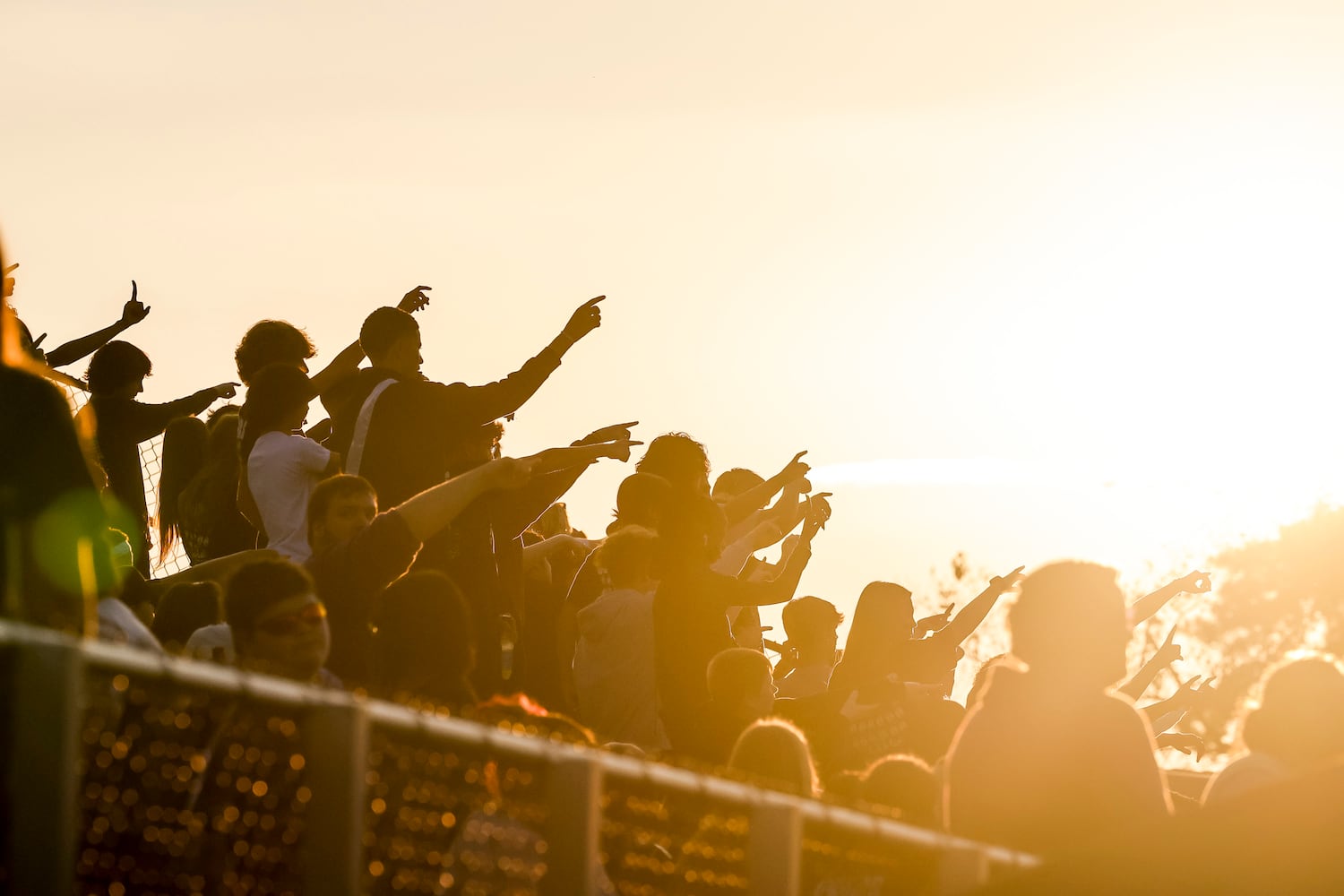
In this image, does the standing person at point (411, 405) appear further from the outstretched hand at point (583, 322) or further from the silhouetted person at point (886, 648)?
the silhouetted person at point (886, 648)

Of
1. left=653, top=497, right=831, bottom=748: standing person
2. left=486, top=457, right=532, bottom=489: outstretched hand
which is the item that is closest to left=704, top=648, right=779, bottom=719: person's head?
left=653, top=497, right=831, bottom=748: standing person

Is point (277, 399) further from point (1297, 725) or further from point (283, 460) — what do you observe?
point (1297, 725)

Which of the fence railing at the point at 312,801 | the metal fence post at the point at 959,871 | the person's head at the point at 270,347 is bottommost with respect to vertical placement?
the metal fence post at the point at 959,871

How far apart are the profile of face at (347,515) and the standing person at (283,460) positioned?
64 cm

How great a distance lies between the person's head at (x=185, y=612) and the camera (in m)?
7.68

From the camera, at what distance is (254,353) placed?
877 cm

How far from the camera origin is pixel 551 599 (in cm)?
1031

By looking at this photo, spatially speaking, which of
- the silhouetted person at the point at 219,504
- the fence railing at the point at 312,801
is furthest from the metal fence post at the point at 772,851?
the silhouetted person at the point at 219,504

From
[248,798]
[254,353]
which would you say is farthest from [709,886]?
[254,353]

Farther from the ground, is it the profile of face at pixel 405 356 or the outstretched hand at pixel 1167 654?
the profile of face at pixel 405 356

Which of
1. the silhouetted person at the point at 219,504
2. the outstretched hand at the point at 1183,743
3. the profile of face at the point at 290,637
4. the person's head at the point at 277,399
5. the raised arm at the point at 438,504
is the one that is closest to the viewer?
the profile of face at the point at 290,637

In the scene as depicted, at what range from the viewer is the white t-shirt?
8102mm

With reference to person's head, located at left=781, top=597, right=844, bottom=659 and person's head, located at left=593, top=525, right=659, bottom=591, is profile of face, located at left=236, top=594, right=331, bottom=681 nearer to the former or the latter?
person's head, located at left=593, top=525, right=659, bottom=591

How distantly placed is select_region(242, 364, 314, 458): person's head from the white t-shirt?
13 centimetres
